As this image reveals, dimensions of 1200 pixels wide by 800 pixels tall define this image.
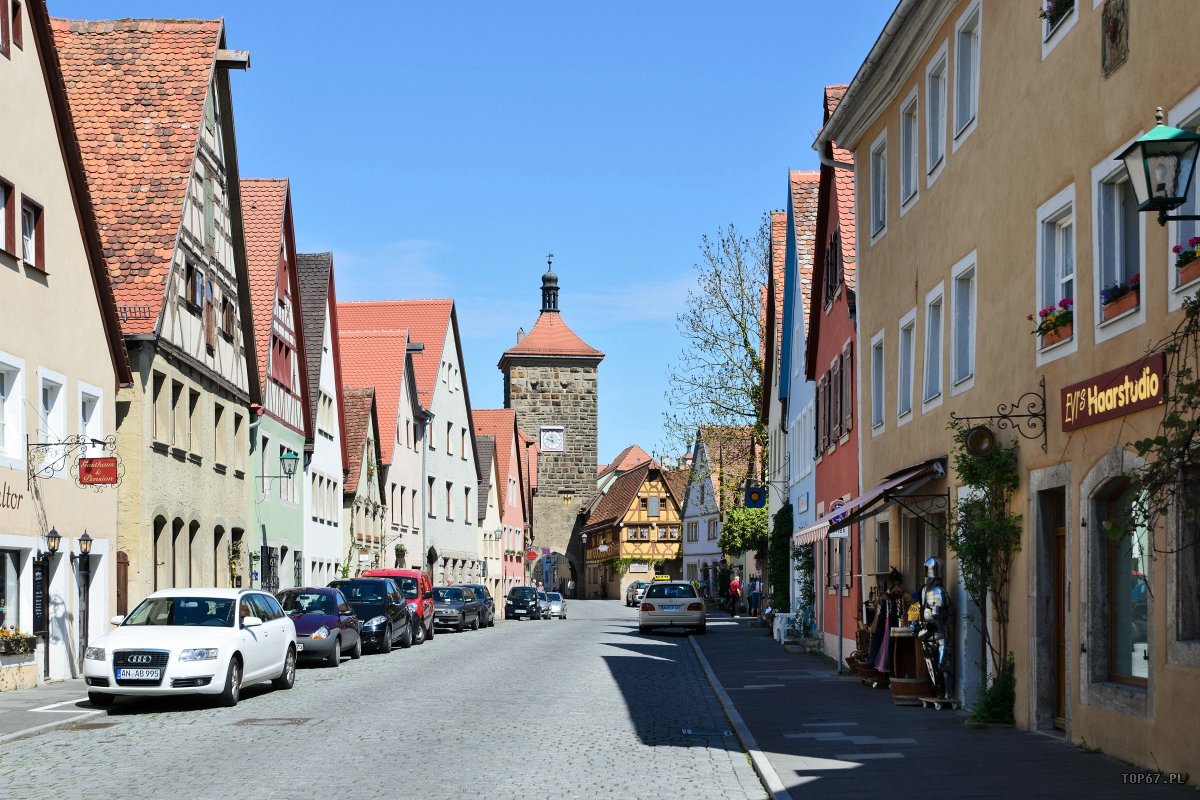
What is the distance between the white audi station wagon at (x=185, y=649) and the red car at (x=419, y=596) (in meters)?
17.8

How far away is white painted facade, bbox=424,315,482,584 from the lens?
6353cm

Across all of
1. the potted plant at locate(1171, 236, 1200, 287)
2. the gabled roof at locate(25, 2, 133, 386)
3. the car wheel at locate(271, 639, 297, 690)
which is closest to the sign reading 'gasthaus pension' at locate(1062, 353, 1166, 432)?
the potted plant at locate(1171, 236, 1200, 287)

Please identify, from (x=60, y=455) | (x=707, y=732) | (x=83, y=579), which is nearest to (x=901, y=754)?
(x=707, y=732)

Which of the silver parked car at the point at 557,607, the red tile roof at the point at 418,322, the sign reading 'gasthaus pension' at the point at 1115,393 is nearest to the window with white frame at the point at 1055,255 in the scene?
the sign reading 'gasthaus pension' at the point at 1115,393

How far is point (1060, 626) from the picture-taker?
46.7ft

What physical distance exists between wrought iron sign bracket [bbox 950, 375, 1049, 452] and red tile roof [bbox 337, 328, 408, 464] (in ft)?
134

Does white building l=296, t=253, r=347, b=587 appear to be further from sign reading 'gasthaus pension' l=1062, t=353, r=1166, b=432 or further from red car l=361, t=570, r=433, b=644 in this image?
sign reading 'gasthaus pension' l=1062, t=353, r=1166, b=432

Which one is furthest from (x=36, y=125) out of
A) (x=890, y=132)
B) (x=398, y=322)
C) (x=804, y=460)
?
(x=398, y=322)

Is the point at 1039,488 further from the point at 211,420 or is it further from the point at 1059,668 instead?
the point at 211,420

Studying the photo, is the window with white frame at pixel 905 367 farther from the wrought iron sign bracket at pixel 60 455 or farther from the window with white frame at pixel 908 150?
the wrought iron sign bracket at pixel 60 455

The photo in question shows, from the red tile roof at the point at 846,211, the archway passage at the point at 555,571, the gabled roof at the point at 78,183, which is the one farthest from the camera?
the archway passage at the point at 555,571

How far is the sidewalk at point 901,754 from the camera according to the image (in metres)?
10.9

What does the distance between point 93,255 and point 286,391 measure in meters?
15.2

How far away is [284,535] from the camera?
3875cm
